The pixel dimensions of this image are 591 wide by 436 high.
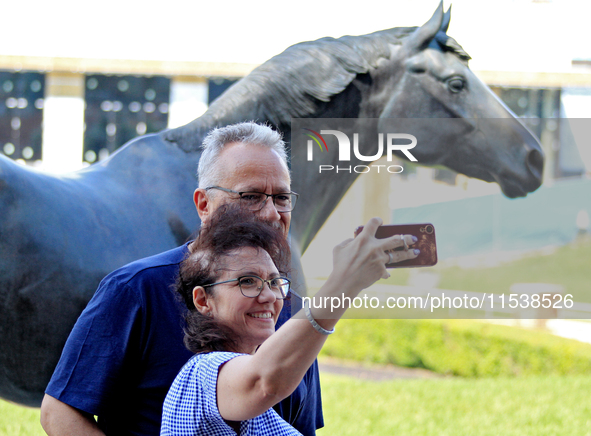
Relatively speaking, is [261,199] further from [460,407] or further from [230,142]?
[460,407]

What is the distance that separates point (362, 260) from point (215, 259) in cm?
39

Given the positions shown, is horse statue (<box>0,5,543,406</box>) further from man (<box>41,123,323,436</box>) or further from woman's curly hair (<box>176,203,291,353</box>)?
man (<box>41,123,323,436</box>)

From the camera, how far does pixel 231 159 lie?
1.56 meters

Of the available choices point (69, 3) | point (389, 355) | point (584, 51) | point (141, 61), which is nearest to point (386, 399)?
point (389, 355)

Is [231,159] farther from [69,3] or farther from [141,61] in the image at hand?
[69,3]

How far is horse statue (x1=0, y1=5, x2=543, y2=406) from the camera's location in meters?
2.01

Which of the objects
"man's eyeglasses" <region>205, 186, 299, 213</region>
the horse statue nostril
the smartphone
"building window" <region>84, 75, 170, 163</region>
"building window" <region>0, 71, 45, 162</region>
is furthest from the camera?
"building window" <region>0, 71, 45, 162</region>

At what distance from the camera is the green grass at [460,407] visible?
454cm

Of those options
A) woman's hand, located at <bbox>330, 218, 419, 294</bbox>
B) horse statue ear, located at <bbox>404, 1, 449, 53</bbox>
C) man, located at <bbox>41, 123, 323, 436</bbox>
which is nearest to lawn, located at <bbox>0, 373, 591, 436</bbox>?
horse statue ear, located at <bbox>404, 1, 449, 53</bbox>

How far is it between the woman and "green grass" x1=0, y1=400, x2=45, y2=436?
3.43 m

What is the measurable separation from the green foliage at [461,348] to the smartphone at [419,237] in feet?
22.6

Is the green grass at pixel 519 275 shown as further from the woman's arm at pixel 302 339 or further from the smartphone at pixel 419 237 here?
the woman's arm at pixel 302 339

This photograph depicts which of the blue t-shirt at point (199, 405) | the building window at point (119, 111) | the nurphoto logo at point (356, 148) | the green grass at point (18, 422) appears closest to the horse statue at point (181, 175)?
the nurphoto logo at point (356, 148)

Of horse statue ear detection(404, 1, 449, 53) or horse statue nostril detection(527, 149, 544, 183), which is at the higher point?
horse statue ear detection(404, 1, 449, 53)
